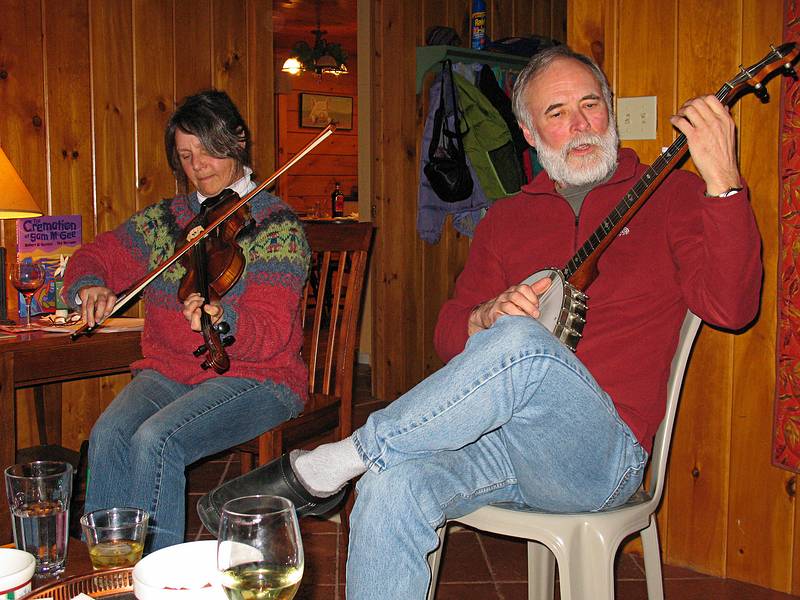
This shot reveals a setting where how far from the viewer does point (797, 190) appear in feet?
6.19

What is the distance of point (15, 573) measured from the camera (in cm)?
94

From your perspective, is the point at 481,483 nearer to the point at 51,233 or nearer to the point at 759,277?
the point at 759,277

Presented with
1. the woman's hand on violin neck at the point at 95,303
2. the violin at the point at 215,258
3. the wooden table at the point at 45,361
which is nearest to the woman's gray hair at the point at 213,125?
the violin at the point at 215,258

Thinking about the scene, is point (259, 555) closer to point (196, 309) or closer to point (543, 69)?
point (196, 309)

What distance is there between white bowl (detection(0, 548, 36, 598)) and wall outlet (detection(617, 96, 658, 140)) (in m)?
1.78

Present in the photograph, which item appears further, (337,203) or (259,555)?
(337,203)

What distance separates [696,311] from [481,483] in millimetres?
520

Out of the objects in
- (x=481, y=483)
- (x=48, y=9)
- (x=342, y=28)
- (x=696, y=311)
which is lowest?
(x=481, y=483)

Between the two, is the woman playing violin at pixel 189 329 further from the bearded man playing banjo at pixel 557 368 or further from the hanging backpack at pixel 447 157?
the hanging backpack at pixel 447 157

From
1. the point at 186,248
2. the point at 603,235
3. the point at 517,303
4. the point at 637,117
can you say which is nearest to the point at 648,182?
the point at 603,235

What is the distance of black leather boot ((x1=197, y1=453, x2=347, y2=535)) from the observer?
146 cm

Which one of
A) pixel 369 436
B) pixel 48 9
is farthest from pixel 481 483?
pixel 48 9

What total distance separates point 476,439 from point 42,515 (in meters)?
0.67

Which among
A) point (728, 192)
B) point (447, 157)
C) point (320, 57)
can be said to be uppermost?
point (320, 57)
